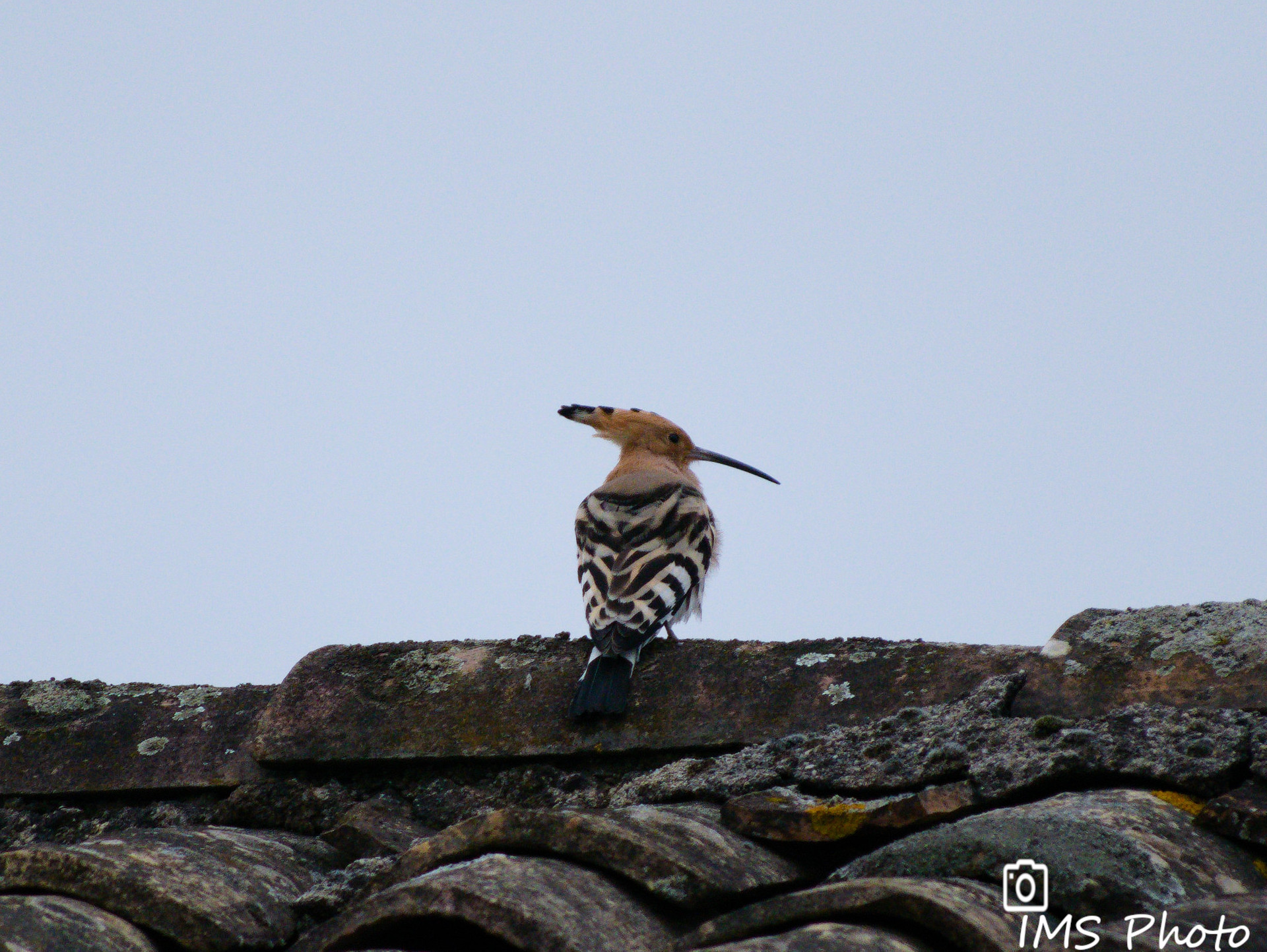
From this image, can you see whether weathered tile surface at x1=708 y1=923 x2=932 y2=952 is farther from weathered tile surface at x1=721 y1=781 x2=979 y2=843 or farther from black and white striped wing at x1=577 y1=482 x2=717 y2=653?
black and white striped wing at x1=577 y1=482 x2=717 y2=653

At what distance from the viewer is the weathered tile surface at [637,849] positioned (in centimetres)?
170

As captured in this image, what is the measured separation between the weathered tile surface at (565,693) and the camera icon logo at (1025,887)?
0.93 metres

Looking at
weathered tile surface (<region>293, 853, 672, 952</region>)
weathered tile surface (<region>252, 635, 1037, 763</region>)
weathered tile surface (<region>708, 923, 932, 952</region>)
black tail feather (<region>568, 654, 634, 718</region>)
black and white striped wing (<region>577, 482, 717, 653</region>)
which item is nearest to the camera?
weathered tile surface (<region>708, 923, 932, 952</region>)

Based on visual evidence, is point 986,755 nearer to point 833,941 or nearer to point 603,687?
point 833,941

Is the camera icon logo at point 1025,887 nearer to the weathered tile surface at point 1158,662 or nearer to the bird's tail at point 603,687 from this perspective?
the weathered tile surface at point 1158,662

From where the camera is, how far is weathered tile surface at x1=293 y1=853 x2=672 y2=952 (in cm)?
152

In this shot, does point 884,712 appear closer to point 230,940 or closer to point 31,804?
point 230,940

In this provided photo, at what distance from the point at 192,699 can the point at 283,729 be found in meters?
0.42

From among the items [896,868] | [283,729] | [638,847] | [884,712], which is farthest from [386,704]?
[896,868]

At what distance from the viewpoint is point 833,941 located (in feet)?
4.57

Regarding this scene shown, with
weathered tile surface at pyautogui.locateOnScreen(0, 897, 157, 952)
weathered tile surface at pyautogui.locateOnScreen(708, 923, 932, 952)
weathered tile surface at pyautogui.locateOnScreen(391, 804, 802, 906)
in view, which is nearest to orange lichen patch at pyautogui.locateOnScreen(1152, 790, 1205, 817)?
weathered tile surface at pyautogui.locateOnScreen(391, 804, 802, 906)

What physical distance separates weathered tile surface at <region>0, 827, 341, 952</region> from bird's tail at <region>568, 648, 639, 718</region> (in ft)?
2.50

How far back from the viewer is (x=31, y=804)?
3045 mm

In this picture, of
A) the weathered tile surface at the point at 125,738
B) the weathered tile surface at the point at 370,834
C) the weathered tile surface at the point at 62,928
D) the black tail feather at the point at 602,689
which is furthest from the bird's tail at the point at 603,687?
the weathered tile surface at the point at 62,928
